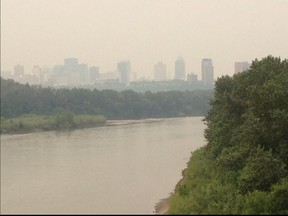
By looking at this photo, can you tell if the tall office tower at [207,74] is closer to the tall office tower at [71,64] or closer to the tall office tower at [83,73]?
the tall office tower at [83,73]

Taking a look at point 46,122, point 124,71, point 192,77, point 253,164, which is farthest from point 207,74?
point 253,164

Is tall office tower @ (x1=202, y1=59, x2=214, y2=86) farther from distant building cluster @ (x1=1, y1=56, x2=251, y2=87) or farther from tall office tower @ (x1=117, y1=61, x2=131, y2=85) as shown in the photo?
tall office tower @ (x1=117, y1=61, x2=131, y2=85)

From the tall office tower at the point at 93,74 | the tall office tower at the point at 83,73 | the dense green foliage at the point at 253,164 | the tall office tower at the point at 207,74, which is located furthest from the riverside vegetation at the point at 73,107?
the tall office tower at the point at 207,74

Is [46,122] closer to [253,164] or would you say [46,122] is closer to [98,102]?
[98,102]

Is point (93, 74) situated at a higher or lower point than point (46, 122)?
higher

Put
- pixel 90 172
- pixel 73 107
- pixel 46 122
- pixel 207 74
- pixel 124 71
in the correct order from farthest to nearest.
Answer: pixel 207 74, pixel 124 71, pixel 73 107, pixel 46 122, pixel 90 172

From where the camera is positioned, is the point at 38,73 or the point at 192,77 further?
the point at 192,77
